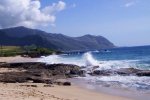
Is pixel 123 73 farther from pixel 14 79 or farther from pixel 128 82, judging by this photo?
pixel 14 79

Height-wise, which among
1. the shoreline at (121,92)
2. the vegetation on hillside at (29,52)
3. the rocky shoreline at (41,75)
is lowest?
the shoreline at (121,92)

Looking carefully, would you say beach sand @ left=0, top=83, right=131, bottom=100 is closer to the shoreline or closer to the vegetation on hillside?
the shoreline

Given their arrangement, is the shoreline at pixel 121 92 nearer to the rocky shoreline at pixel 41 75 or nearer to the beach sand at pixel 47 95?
the beach sand at pixel 47 95

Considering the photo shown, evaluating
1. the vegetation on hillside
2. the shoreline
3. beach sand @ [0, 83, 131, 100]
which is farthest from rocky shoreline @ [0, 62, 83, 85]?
the vegetation on hillside

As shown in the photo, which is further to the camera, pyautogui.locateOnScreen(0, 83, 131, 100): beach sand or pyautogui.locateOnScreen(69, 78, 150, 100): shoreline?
pyautogui.locateOnScreen(69, 78, 150, 100): shoreline

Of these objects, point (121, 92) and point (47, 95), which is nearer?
point (47, 95)

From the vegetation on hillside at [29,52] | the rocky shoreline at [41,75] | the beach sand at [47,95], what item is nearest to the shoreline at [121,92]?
the beach sand at [47,95]

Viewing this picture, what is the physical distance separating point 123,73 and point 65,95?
13540 mm

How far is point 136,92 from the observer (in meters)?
21.8

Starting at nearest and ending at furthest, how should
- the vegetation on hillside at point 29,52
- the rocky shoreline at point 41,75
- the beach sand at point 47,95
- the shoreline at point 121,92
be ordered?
the beach sand at point 47,95
the shoreline at point 121,92
the rocky shoreline at point 41,75
the vegetation on hillside at point 29,52

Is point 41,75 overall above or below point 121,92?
above

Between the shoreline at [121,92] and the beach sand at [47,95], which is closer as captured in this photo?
the beach sand at [47,95]

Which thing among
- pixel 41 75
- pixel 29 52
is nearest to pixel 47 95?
pixel 41 75

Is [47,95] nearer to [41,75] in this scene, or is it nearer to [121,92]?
[121,92]
